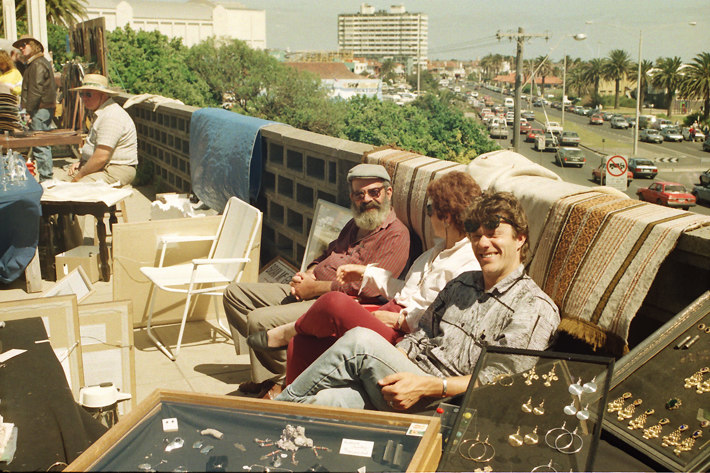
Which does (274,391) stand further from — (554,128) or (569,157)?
(554,128)

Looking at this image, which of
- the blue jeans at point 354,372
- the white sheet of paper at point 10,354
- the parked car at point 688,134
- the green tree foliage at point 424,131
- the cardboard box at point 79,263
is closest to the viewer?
the white sheet of paper at point 10,354

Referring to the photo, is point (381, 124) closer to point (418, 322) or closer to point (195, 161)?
point (195, 161)

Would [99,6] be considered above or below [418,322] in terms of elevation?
above

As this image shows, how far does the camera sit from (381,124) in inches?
1033

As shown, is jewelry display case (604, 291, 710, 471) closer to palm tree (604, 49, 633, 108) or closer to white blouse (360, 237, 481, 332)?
white blouse (360, 237, 481, 332)

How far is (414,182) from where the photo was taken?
13.4 feet

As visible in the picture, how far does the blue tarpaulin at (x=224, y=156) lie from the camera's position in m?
6.68

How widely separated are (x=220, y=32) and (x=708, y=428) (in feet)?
330

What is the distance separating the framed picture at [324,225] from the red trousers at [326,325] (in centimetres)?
136

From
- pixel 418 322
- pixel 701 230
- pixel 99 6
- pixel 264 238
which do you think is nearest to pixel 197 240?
pixel 264 238

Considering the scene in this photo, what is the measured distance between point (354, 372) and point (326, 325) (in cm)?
51

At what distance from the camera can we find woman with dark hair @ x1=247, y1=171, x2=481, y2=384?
338 centimetres

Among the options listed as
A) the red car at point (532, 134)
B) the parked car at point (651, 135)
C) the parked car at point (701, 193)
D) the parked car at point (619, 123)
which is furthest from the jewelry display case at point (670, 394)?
the parked car at point (619, 123)

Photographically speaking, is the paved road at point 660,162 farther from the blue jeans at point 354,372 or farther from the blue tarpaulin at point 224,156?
the blue jeans at point 354,372
